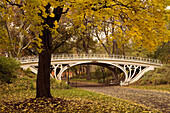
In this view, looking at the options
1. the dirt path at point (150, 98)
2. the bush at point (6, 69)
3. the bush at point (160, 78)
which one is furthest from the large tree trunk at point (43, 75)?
the bush at point (160, 78)

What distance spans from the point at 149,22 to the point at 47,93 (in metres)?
5.62

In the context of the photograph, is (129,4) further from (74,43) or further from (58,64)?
(74,43)

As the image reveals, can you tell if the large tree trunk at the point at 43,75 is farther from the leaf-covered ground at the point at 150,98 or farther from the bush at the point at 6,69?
the bush at the point at 6,69

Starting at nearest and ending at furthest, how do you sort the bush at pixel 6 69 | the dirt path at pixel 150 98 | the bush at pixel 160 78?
the dirt path at pixel 150 98 → the bush at pixel 6 69 → the bush at pixel 160 78

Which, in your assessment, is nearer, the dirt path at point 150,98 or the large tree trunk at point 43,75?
the large tree trunk at point 43,75

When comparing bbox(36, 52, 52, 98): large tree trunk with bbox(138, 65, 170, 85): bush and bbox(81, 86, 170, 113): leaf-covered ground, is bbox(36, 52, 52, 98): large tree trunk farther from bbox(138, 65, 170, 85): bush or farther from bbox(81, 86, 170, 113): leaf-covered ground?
bbox(138, 65, 170, 85): bush

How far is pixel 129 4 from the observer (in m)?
5.35

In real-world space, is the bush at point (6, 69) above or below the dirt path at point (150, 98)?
above

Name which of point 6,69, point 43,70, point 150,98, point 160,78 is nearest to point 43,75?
point 43,70

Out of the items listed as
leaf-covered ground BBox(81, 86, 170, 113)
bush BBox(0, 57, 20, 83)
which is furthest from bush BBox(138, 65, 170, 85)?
bush BBox(0, 57, 20, 83)

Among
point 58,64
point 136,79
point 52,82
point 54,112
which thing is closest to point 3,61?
point 52,82

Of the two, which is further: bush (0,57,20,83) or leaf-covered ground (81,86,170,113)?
bush (0,57,20,83)

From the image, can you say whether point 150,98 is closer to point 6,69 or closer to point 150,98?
point 150,98

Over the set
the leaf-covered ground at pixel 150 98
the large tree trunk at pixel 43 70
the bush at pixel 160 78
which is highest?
the large tree trunk at pixel 43 70
